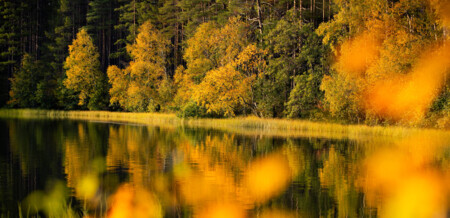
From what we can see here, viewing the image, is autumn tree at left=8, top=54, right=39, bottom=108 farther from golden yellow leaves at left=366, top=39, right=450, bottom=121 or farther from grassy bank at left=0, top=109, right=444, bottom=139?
Answer: golden yellow leaves at left=366, top=39, right=450, bottom=121

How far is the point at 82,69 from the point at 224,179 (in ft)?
183

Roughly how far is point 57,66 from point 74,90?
13.9m

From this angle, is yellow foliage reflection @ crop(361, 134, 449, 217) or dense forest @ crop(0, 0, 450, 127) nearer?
yellow foliage reflection @ crop(361, 134, 449, 217)

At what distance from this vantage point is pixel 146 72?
6159 cm

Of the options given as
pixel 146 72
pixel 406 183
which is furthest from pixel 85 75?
pixel 406 183

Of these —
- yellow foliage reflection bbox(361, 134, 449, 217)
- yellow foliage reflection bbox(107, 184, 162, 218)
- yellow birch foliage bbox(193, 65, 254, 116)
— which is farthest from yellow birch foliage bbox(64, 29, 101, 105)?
yellow foliage reflection bbox(107, 184, 162, 218)

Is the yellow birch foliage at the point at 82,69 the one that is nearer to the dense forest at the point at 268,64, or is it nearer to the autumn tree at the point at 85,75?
the autumn tree at the point at 85,75

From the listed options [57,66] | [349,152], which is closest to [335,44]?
[349,152]

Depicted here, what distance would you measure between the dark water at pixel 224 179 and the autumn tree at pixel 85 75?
40.3 metres

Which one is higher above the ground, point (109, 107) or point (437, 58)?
point (437, 58)

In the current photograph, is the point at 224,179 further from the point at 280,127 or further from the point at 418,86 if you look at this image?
the point at 280,127

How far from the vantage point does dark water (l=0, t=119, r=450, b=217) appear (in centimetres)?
1249

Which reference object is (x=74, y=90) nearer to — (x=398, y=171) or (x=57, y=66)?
(x=57, y=66)

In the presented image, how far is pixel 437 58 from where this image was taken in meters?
31.6
